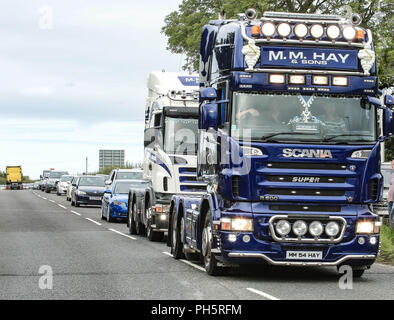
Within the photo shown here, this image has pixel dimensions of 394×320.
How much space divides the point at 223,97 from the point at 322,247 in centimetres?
261

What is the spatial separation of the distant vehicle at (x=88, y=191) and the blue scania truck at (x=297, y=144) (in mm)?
29078

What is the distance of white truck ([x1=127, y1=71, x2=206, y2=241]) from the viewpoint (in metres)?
19.4

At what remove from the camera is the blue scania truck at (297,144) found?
1210 centimetres

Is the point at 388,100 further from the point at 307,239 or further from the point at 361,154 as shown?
the point at 307,239

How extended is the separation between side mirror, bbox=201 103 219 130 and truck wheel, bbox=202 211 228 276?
1.57 m

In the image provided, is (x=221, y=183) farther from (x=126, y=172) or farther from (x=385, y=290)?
(x=126, y=172)

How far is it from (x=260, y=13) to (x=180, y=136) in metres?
18.5

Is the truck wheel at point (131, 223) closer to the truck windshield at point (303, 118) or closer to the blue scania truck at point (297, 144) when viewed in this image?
the blue scania truck at point (297, 144)

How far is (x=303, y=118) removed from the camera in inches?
484

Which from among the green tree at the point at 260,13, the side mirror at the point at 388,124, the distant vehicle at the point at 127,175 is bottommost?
the distant vehicle at the point at 127,175

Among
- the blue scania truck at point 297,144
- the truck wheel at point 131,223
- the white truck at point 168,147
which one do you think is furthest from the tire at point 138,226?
the blue scania truck at point 297,144
